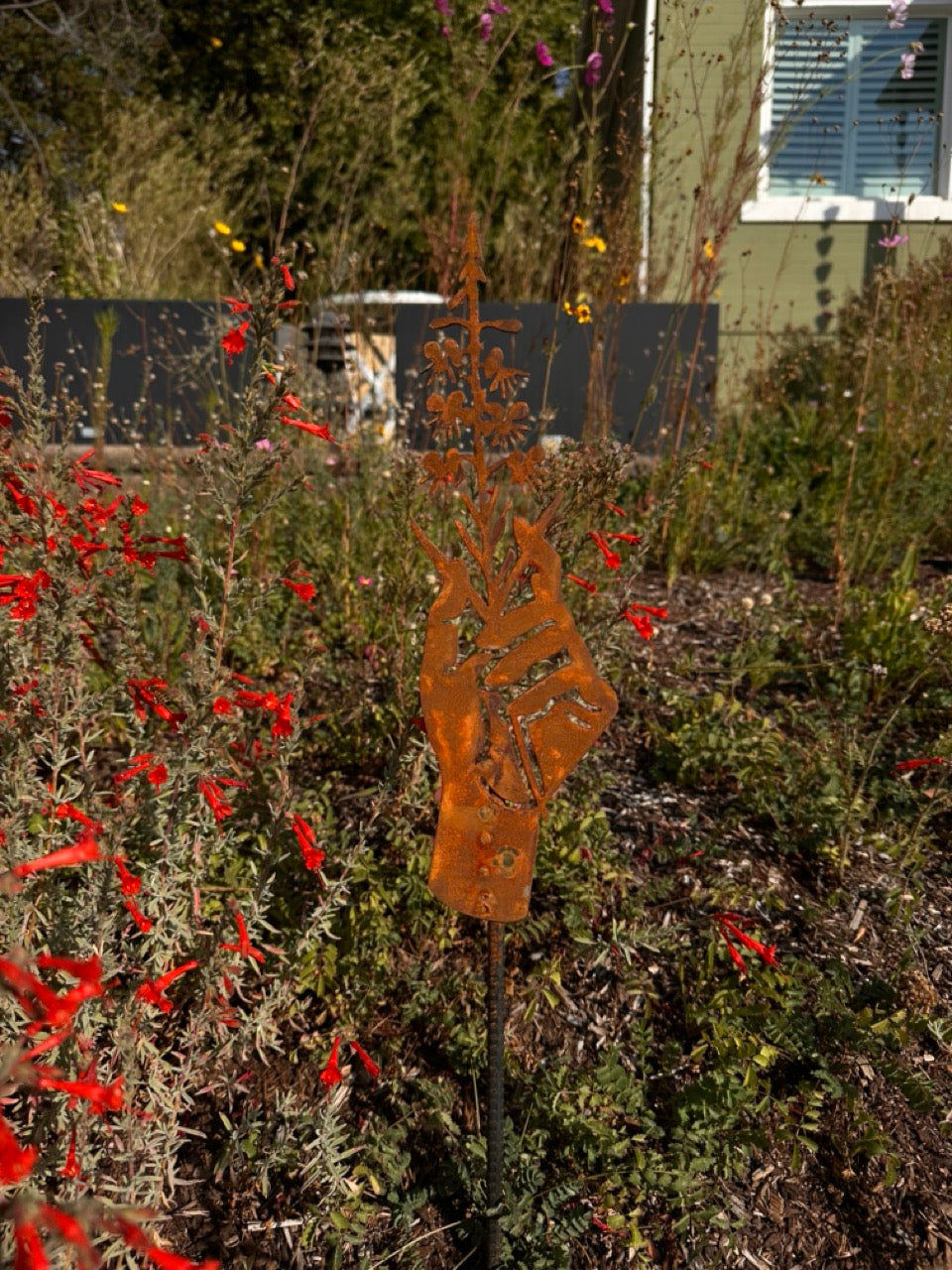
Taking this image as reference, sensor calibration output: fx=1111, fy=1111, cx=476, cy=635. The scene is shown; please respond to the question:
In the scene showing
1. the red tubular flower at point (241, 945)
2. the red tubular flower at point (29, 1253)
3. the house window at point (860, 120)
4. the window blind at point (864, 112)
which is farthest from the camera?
the window blind at point (864, 112)

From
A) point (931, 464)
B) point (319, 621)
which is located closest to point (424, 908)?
point (319, 621)

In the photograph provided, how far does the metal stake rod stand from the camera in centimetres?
143

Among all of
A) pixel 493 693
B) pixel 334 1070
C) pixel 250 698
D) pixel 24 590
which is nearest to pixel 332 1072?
pixel 334 1070

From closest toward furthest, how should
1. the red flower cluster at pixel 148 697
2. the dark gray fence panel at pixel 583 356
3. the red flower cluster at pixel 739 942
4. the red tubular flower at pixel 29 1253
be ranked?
the red tubular flower at pixel 29 1253 → the red flower cluster at pixel 148 697 → the red flower cluster at pixel 739 942 → the dark gray fence panel at pixel 583 356

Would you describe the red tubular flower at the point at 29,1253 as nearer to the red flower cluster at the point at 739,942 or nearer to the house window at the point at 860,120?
the red flower cluster at the point at 739,942

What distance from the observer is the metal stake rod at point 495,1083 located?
1.43m

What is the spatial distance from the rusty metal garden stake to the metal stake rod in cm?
8

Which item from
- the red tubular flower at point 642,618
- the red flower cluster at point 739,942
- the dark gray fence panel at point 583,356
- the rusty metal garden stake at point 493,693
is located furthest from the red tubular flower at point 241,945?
the dark gray fence panel at point 583,356

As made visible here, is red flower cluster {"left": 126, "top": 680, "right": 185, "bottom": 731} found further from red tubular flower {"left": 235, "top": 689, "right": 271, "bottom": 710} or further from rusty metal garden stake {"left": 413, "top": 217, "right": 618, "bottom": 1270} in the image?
rusty metal garden stake {"left": 413, "top": 217, "right": 618, "bottom": 1270}

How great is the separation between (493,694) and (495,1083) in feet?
1.75

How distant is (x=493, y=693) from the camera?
1350 millimetres

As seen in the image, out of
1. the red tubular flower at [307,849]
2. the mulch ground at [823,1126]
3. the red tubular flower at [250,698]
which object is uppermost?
the red tubular flower at [250,698]

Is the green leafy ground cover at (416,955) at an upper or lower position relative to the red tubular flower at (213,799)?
lower

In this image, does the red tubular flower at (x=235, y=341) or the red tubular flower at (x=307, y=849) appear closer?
the red tubular flower at (x=307, y=849)
